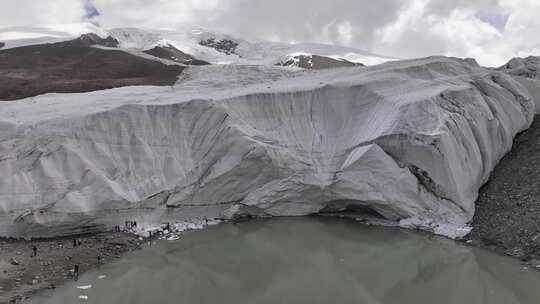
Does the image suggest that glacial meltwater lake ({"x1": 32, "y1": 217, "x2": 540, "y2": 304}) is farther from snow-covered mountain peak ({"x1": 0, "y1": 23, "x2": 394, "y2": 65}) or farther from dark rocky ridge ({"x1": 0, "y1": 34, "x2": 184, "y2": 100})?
snow-covered mountain peak ({"x1": 0, "y1": 23, "x2": 394, "y2": 65})

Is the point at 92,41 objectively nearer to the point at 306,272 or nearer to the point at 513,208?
the point at 306,272

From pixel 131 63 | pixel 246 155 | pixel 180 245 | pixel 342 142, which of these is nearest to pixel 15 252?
pixel 180 245

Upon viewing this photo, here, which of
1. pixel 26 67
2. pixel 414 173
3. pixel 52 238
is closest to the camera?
pixel 52 238

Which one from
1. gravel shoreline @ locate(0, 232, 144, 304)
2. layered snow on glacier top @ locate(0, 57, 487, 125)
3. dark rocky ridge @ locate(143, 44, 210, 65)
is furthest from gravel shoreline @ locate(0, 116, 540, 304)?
dark rocky ridge @ locate(143, 44, 210, 65)

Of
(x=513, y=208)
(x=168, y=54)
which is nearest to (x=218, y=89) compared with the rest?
(x=513, y=208)

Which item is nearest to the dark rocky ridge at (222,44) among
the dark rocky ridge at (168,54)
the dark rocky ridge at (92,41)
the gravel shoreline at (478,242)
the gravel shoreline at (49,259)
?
the dark rocky ridge at (168,54)

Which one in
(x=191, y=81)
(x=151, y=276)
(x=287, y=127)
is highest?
(x=191, y=81)

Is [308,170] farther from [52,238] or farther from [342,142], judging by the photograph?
[52,238]
